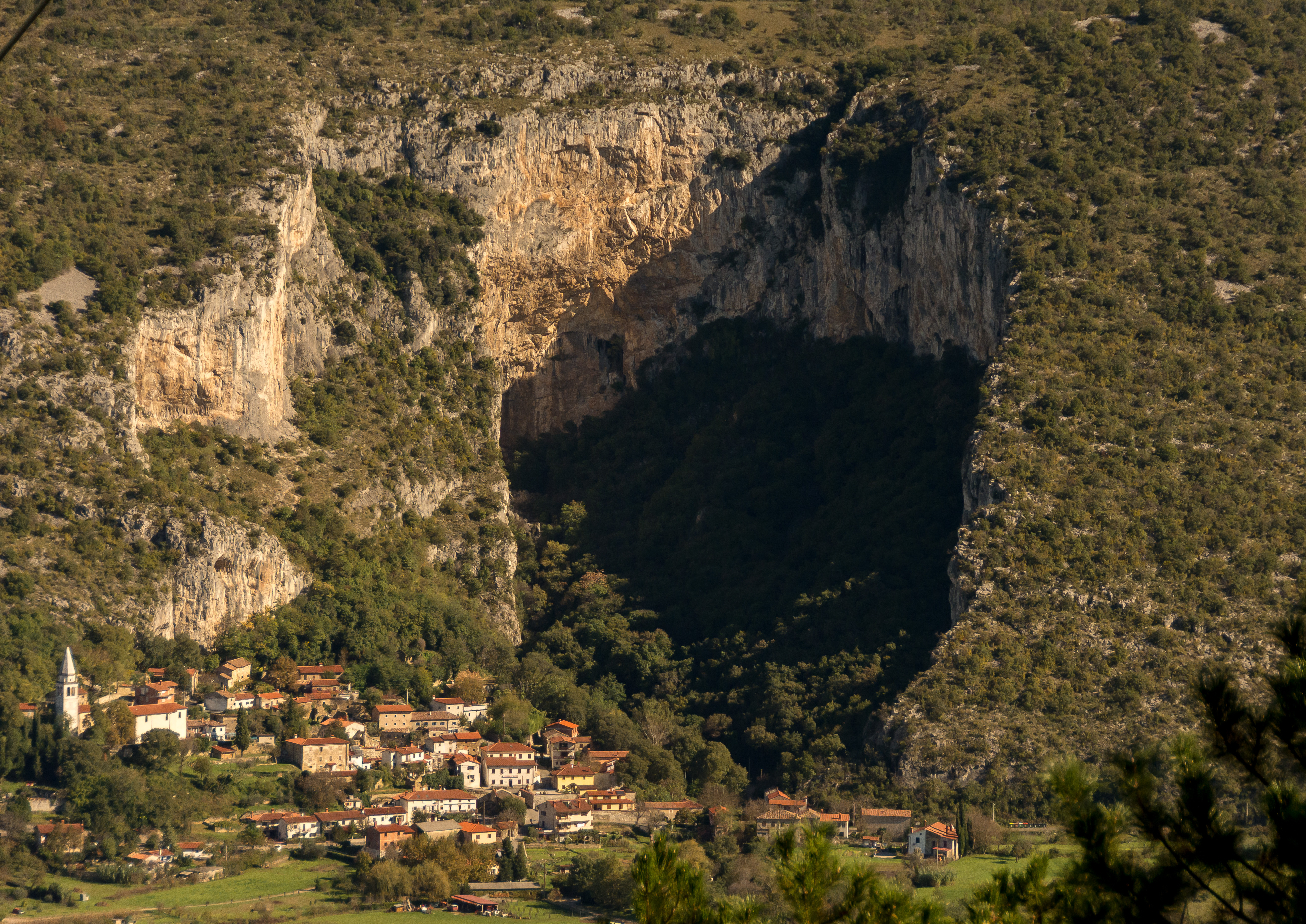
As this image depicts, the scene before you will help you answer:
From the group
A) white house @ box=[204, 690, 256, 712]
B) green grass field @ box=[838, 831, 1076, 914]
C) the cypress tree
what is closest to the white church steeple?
the cypress tree

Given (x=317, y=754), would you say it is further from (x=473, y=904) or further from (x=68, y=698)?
(x=473, y=904)

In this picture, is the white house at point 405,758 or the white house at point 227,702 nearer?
the white house at point 227,702

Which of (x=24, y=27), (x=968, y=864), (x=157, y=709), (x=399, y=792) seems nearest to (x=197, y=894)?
(x=157, y=709)

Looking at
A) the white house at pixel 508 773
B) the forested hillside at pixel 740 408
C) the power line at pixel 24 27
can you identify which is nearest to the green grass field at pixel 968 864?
the forested hillside at pixel 740 408

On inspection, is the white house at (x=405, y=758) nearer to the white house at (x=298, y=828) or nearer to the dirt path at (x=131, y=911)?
the white house at (x=298, y=828)

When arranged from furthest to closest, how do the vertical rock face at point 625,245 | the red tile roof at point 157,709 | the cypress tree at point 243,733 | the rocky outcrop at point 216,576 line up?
the vertical rock face at point 625,245 < the rocky outcrop at point 216,576 < the cypress tree at point 243,733 < the red tile roof at point 157,709

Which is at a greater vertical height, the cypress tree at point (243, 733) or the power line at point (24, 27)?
the power line at point (24, 27)

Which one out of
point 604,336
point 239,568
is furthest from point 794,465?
point 239,568
